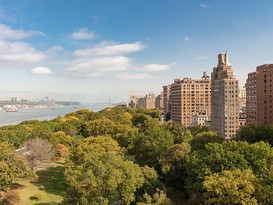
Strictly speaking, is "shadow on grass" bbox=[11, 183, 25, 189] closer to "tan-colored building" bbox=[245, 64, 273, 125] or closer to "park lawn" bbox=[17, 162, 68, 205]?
"park lawn" bbox=[17, 162, 68, 205]

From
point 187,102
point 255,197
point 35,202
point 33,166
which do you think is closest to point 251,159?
point 255,197

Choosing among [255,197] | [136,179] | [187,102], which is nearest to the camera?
[255,197]

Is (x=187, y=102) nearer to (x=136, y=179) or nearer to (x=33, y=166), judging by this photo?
(x=33, y=166)

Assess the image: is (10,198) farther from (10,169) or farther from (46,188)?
(46,188)

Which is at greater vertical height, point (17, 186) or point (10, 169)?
point (10, 169)

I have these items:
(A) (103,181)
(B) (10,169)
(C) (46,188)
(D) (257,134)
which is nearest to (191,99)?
(D) (257,134)

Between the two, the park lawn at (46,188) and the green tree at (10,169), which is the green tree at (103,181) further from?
the green tree at (10,169)

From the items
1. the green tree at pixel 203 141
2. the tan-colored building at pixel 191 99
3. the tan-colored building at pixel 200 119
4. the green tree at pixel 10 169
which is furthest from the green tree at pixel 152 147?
the tan-colored building at pixel 191 99
